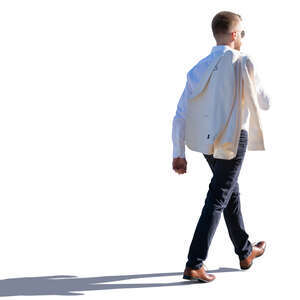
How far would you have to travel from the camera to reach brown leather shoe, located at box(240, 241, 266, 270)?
6664 mm

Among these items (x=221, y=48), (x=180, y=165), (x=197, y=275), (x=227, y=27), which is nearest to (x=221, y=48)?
(x=221, y=48)

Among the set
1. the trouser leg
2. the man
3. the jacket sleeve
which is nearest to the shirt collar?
the man

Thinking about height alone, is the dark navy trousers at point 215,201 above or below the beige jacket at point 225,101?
below

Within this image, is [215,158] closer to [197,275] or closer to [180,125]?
[180,125]

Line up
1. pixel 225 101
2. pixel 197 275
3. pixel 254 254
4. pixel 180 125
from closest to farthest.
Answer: pixel 225 101, pixel 197 275, pixel 180 125, pixel 254 254

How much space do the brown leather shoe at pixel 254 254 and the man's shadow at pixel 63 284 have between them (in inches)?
9.1

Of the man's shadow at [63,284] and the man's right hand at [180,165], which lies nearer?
the man's shadow at [63,284]

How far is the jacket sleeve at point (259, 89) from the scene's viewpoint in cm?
621

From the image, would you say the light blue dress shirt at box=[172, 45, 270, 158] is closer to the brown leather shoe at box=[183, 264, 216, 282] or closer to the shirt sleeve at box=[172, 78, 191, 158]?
the shirt sleeve at box=[172, 78, 191, 158]

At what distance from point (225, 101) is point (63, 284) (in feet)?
6.09

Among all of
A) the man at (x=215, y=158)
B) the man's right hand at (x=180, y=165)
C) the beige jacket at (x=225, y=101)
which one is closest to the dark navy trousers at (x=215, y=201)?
the man at (x=215, y=158)

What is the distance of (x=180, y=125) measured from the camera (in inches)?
252

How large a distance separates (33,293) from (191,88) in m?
1.95

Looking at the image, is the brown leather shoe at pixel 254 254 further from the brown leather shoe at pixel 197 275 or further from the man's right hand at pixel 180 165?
the man's right hand at pixel 180 165
